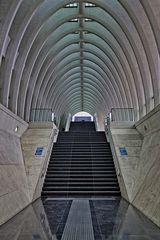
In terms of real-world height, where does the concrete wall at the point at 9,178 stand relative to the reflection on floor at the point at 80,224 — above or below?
above

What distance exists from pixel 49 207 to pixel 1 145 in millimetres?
3423

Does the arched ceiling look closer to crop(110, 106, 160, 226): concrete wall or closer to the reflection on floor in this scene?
crop(110, 106, 160, 226): concrete wall

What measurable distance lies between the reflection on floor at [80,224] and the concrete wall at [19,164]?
0.44m

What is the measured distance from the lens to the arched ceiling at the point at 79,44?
12.8 m

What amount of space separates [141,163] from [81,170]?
3428 mm

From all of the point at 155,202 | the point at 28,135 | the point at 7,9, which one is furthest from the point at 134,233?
the point at 28,135

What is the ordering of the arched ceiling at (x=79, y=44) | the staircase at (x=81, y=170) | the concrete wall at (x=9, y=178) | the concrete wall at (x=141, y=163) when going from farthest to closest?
the arched ceiling at (x=79, y=44) → the staircase at (x=81, y=170) → the concrete wall at (x=141, y=163) → the concrete wall at (x=9, y=178)

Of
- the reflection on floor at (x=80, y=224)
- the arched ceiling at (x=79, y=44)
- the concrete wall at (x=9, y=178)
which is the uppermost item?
the arched ceiling at (x=79, y=44)

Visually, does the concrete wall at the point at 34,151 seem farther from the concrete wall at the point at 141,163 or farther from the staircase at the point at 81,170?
the concrete wall at the point at 141,163

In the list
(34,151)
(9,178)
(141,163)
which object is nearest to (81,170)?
(34,151)

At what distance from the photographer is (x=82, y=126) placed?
4153cm

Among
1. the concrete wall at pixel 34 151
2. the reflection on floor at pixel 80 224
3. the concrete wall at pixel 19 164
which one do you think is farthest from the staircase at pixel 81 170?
the reflection on floor at pixel 80 224

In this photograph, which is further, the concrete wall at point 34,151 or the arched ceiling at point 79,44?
the arched ceiling at point 79,44

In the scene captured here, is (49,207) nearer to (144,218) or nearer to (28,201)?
(28,201)
